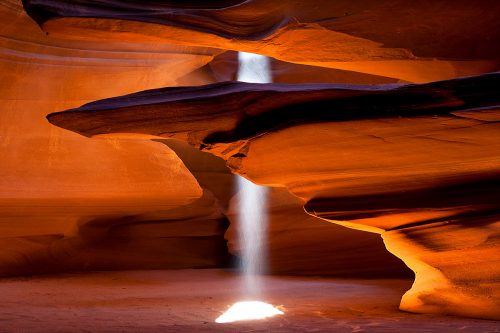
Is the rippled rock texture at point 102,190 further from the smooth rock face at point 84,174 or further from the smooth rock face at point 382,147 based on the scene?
the smooth rock face at point 382,147

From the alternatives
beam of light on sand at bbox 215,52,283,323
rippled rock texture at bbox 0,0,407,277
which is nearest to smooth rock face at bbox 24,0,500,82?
rippled rock texture at bbox 0,0,407,277

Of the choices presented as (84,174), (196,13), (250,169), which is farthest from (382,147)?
(84,174)

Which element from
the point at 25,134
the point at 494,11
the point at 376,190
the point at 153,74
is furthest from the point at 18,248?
the point at 494,11

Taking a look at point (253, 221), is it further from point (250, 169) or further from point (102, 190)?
point (250, 169)

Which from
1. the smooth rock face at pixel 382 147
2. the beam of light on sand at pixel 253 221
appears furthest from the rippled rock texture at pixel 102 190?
the smooth rock face at pixel 382 147

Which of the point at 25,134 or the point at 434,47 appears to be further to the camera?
the point at 25,134

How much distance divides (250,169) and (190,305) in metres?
1.55

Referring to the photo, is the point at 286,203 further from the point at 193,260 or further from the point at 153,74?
the point at 153,74

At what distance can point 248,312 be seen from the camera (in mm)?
5234

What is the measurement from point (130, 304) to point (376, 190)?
2625mm

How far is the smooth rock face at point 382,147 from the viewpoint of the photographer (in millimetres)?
4535

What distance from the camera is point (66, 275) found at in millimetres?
8891

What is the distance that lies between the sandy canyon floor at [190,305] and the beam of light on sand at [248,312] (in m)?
0.11

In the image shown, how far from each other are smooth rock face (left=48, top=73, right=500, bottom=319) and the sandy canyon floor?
0.52 meters
